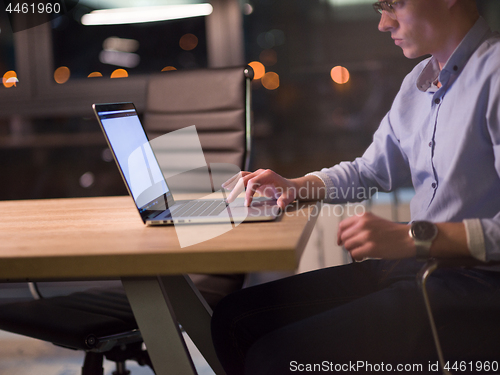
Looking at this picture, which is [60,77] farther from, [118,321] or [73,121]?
[118,321]

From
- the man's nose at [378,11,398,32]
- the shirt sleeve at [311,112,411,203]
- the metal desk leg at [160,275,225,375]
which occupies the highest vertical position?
the man's nose at [378,11,398,32]

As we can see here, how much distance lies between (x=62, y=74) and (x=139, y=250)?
226 cm

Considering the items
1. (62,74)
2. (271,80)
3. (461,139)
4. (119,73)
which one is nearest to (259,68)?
(271,80)

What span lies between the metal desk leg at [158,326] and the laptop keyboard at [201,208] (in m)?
0.20

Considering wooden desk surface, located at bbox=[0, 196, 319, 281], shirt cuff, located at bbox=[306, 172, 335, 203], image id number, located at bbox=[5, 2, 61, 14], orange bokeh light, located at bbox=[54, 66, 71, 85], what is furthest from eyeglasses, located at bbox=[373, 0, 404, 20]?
image id number, located at bbox=[5, 2, 61, 14]

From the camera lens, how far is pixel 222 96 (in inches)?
69.7

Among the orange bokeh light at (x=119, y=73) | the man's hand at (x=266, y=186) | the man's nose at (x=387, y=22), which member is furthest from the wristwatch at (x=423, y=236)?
the orange bokeh light at (x=119, y=73)

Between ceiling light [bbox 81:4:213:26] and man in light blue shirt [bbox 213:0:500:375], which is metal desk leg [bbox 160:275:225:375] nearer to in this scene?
man in light blue shirt [bbox 213:0:500:375]

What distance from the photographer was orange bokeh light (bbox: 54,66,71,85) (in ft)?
8.68

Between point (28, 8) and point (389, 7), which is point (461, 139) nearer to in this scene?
point (389, 7)

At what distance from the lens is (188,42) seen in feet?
8.41

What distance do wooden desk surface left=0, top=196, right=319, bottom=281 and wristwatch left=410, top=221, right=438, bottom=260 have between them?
0.19 meters

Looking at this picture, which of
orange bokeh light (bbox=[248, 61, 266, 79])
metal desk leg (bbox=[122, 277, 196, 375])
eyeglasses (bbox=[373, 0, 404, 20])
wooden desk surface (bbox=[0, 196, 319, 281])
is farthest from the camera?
orange bokeh light (bbox=[248, 61, 266, 79])

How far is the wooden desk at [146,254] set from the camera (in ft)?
2.31
